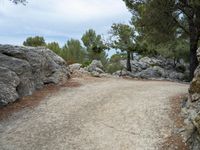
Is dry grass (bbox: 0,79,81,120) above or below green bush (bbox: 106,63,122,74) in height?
below

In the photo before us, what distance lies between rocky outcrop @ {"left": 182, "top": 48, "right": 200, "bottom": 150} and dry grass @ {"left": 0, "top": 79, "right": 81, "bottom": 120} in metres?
5.79

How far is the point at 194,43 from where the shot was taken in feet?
71.9

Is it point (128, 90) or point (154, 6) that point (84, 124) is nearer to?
point (128, 90)

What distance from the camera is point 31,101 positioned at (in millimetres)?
14531

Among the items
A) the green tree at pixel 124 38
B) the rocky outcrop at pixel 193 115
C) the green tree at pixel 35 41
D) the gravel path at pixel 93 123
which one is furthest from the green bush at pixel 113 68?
the rocky outcrop at pixel 193 115

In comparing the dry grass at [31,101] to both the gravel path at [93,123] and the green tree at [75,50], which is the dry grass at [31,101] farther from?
the green tree at [75,50]

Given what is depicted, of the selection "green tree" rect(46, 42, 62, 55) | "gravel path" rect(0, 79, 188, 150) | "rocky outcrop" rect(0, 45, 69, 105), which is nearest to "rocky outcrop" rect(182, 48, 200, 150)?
"gravel path" rect(0, 79, 188, 150)

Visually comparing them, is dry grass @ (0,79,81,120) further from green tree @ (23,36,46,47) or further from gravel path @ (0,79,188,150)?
green tree @ (23,36,46,47)

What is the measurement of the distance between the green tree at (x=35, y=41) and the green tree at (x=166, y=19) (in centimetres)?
2099

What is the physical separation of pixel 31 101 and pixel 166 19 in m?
10.3

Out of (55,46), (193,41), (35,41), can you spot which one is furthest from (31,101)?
(35,41)

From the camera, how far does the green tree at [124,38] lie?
33.3 metres

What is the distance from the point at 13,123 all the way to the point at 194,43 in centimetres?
1346

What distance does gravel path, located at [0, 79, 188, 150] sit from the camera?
10422 mm
